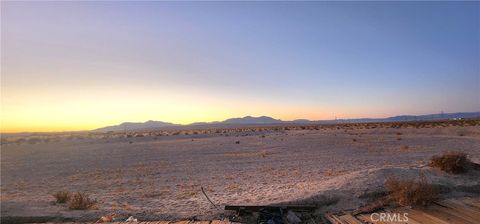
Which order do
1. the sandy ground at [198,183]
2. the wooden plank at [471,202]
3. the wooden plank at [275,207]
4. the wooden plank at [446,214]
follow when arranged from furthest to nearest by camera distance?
the sandy ground at [198,183] → the wooden plank at [275,207] → the wooden plank at [471,202] → the wooden plank at [446,214]

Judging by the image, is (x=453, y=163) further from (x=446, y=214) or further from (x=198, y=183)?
(x=198, y=183)

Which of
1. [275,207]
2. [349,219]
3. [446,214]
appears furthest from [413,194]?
[275,207]

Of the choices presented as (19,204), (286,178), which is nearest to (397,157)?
(286,178)

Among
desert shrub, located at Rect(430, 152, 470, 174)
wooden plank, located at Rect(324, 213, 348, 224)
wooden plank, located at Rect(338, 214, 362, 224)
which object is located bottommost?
wooden plank, located at Rect(324, 213, 348, 224)

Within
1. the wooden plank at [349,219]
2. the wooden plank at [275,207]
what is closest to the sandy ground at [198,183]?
the wooden plank at [275,207]

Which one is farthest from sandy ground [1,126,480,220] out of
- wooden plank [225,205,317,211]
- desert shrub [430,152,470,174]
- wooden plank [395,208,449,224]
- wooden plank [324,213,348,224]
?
wooden plank [395,208,449,224]

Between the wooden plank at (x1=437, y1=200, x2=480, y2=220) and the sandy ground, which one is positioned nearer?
the wooden plank at (x1=437, y1=200, x2=480, y2=220)

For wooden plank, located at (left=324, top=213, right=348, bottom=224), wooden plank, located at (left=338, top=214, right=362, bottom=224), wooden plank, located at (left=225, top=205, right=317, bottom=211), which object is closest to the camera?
wooden plank, located at (left=338, top=214, right=362, bottom=224)

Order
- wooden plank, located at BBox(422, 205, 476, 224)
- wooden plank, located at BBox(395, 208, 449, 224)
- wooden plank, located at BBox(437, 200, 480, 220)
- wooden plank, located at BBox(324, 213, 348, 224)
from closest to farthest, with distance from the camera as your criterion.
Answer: wooden plank, located at BBox(422, 205, 476, 224) → wooden plank, located at BBox(395, 208, 449, 224) → wooden plank, located at BBox(437, 200, 480, 220) → wooden plank, located at BBox(324, 213, 348, 224)

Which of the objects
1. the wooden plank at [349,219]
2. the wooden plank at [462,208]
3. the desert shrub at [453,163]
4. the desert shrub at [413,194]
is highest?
the desert shrub at [453,163]

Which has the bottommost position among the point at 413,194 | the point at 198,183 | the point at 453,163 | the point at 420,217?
the point at 198,183

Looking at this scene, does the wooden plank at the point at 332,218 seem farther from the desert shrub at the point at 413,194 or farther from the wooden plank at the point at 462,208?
the wooden plank at the point at 462,208

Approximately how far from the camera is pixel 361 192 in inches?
430

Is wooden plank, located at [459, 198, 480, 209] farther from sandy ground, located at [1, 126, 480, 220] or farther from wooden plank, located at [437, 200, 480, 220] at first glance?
sandy ground, located at [1, 126, 480, 220]
